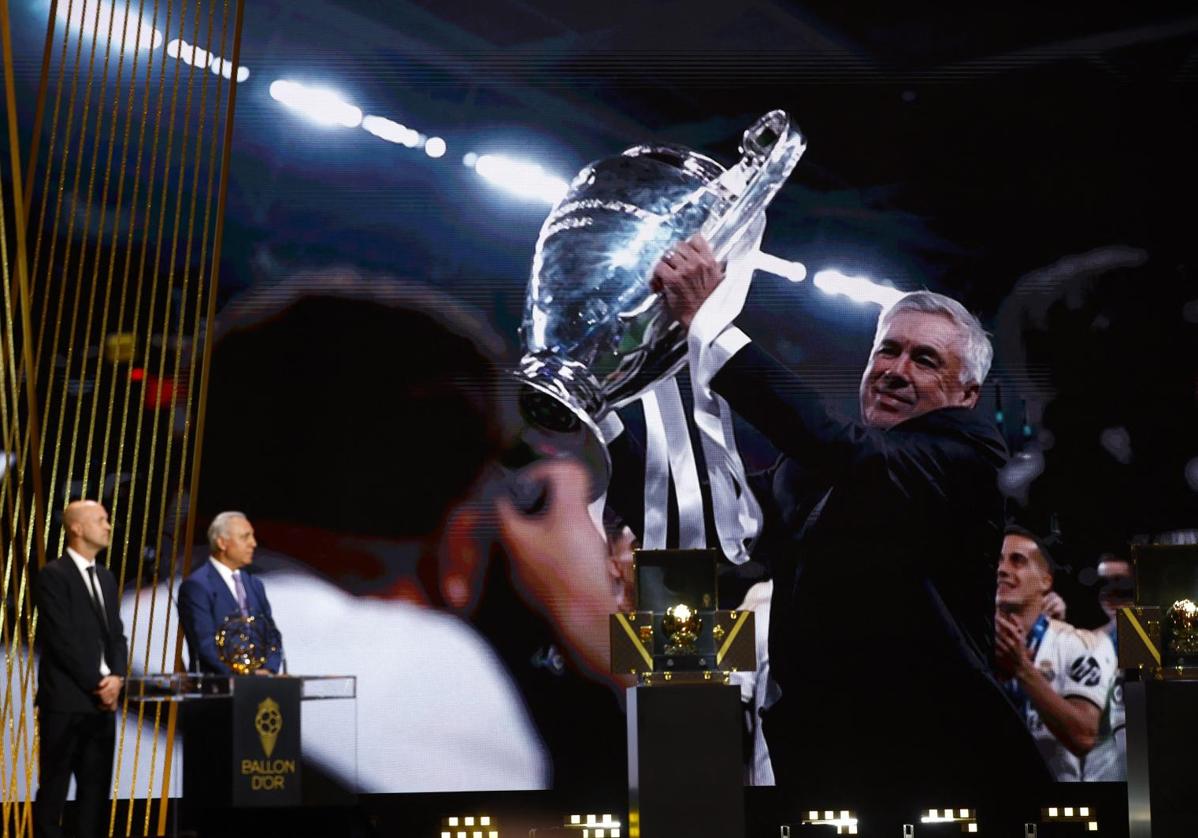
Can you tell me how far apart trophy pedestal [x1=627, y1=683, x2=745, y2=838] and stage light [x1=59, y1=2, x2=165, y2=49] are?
12.5ft

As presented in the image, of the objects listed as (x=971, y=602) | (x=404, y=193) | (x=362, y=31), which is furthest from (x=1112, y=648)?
(x=362, y=31)

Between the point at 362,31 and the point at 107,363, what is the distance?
73.4 inches

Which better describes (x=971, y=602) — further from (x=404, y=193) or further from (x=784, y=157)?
(x=404, y=193)

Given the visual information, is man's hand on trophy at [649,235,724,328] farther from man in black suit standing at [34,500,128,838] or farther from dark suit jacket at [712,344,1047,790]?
man in black suit standing at [34,500,128,838]

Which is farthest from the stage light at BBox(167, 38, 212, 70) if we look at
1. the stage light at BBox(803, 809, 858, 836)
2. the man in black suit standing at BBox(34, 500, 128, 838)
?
the stage light at BBox(803, 809, 858, 836)

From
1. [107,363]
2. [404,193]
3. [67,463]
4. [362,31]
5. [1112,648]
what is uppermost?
[362,31]

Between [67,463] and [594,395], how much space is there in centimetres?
231

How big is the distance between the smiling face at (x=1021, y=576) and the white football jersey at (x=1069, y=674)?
0.55ft

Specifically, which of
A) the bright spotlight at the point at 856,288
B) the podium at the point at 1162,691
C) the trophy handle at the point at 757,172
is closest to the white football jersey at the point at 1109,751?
the podium at the point at 1162,691

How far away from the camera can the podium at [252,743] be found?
3.92m

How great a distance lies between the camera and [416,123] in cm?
740

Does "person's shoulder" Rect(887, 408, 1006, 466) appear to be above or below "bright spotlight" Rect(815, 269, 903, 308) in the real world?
Answer: below

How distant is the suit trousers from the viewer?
5.54 m

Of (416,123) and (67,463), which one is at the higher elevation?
(416,123)
